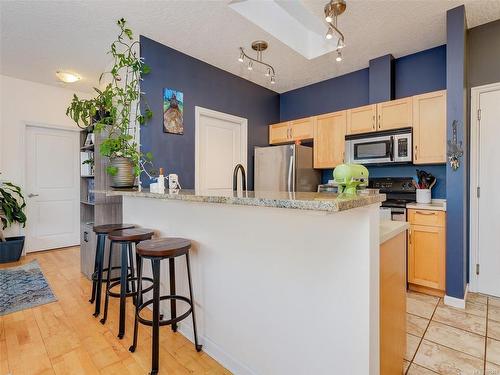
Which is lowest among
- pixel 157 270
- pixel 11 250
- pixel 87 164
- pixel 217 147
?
pixel 11 250

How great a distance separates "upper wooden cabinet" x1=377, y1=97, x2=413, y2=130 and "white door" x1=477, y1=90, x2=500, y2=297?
0.63 metres

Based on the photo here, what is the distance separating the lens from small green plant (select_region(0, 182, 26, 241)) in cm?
364

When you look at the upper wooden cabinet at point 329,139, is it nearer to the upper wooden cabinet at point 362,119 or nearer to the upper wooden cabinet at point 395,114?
the upper wooden cabinet at point 362,119

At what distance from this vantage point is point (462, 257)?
2.40 metres

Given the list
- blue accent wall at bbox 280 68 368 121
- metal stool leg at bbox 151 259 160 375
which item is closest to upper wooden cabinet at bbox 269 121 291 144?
blue accent wall at bbox 280 68 368 121

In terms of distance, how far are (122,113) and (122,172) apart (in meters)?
0.65

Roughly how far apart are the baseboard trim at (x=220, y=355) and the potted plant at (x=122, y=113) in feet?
4.88

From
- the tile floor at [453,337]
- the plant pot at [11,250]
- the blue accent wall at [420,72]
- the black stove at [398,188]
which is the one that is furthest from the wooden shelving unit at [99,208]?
the blue accent wall at [420,72]

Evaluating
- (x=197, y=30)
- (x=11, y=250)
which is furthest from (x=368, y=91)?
(x=11, y=250)

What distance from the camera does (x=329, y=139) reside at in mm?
3660

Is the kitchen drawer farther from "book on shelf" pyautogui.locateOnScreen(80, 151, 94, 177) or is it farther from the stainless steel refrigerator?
"book on shelf" pyautogui.locateOnScreen(80, 151, 94, 177)

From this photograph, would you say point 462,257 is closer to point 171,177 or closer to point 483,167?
point 483,167

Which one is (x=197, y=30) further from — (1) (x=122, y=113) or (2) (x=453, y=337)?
(2) (x=453, y=337)

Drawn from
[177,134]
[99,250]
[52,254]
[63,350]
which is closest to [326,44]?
[177,134]
